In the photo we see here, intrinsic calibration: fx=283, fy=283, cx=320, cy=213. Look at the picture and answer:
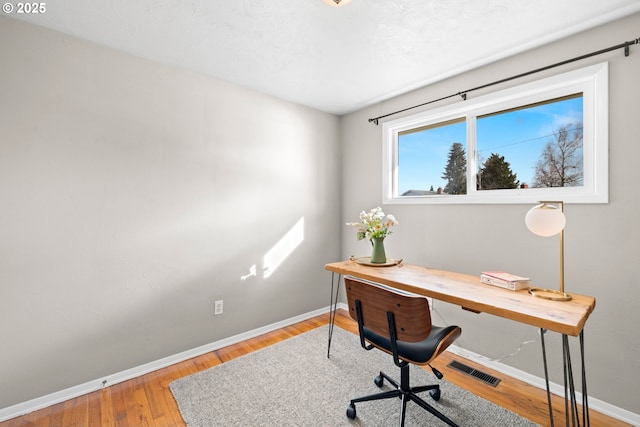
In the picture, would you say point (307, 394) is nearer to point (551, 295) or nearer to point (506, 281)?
point (506, 281)

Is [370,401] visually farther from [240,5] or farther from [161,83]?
[161,83]

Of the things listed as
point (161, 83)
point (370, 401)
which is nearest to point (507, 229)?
point (370, 401)

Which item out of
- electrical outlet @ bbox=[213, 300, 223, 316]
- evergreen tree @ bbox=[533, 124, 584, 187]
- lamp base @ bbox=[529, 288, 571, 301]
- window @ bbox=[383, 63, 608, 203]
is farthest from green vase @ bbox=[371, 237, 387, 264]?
electrical outlet @ bbox=[213, 300, 223, 316]

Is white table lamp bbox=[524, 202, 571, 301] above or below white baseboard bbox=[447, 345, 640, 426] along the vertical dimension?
above

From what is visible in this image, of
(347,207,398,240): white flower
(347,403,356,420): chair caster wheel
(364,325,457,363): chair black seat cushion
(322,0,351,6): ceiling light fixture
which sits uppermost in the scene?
(322,0,351,6): ceiling light fixture

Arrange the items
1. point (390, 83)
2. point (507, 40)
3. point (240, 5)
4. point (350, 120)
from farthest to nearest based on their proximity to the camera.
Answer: point (350, 120) → point (390, 83) → point (507, 40) → point (240, 5)

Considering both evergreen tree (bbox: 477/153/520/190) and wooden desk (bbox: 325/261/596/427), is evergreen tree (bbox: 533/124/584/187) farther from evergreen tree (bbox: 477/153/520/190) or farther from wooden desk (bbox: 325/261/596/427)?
wooden desk (bbox: 325/261/596/427)

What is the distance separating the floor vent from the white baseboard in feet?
0.40

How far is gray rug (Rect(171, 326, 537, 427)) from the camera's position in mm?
1620

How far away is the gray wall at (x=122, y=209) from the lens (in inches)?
66.5

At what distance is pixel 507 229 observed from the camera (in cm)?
210

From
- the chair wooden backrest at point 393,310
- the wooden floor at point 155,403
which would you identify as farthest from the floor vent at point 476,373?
the chair wooden backrest at point 393,310

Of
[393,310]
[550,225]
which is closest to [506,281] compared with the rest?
[550,225]

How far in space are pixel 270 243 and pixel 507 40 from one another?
245 cm
